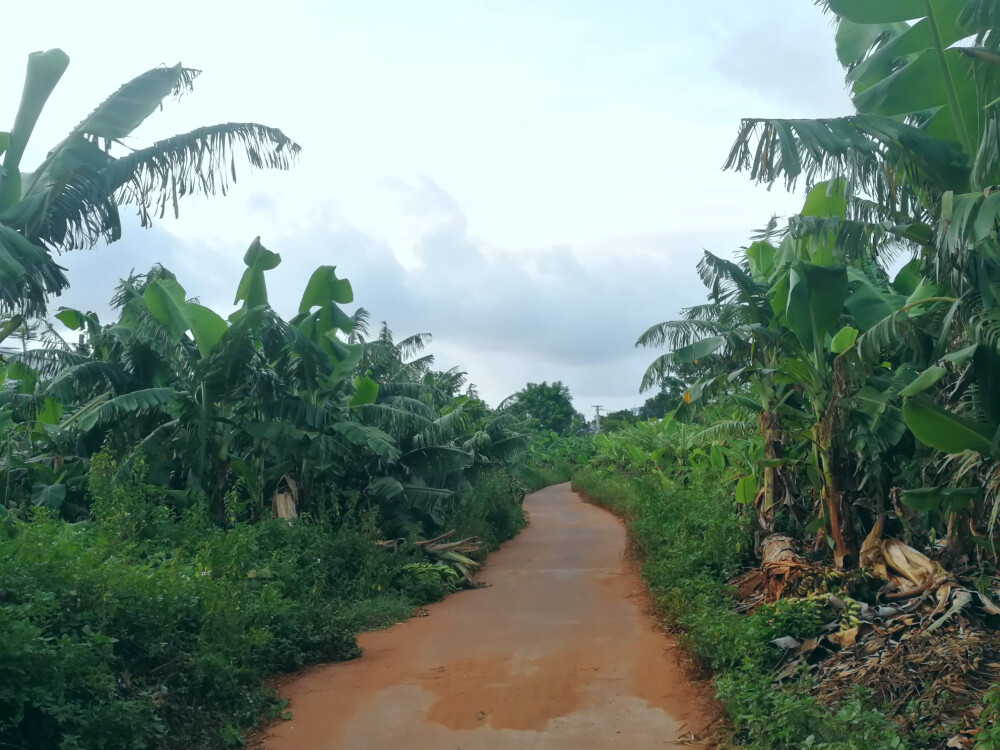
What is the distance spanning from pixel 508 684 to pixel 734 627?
6.31ft

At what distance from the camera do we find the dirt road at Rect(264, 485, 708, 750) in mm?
6004

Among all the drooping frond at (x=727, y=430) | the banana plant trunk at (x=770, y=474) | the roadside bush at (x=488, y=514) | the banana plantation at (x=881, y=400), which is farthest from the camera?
the roadside bush at (x=488, y=514)

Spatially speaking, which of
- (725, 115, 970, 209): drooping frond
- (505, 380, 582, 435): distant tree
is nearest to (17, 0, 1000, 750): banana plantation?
(725, 115, 970, 209): drooping frond

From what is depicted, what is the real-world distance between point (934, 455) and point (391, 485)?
322 inches

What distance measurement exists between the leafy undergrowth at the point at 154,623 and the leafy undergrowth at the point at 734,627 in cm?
327

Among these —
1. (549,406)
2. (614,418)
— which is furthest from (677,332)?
(549,406)

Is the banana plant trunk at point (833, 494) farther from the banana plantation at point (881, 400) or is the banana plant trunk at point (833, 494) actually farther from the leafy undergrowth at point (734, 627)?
the leafy undergrowth at point (734, 627)

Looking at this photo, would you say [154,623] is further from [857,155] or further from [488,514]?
[488,514]

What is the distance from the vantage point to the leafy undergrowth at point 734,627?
16.4 ft

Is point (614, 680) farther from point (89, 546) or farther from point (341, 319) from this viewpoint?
point (341, 319)

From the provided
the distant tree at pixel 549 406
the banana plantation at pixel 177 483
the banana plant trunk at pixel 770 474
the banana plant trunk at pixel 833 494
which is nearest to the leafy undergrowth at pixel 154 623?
the banana plantation at pixel 177 483

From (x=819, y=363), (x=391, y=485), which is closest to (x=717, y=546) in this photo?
(x=819, y=363)

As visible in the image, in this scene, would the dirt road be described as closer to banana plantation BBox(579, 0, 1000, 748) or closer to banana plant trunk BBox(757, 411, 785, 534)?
banana plantation BBox(579, 0, 1000, 748)

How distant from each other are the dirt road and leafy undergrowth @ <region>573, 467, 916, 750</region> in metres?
0.36
